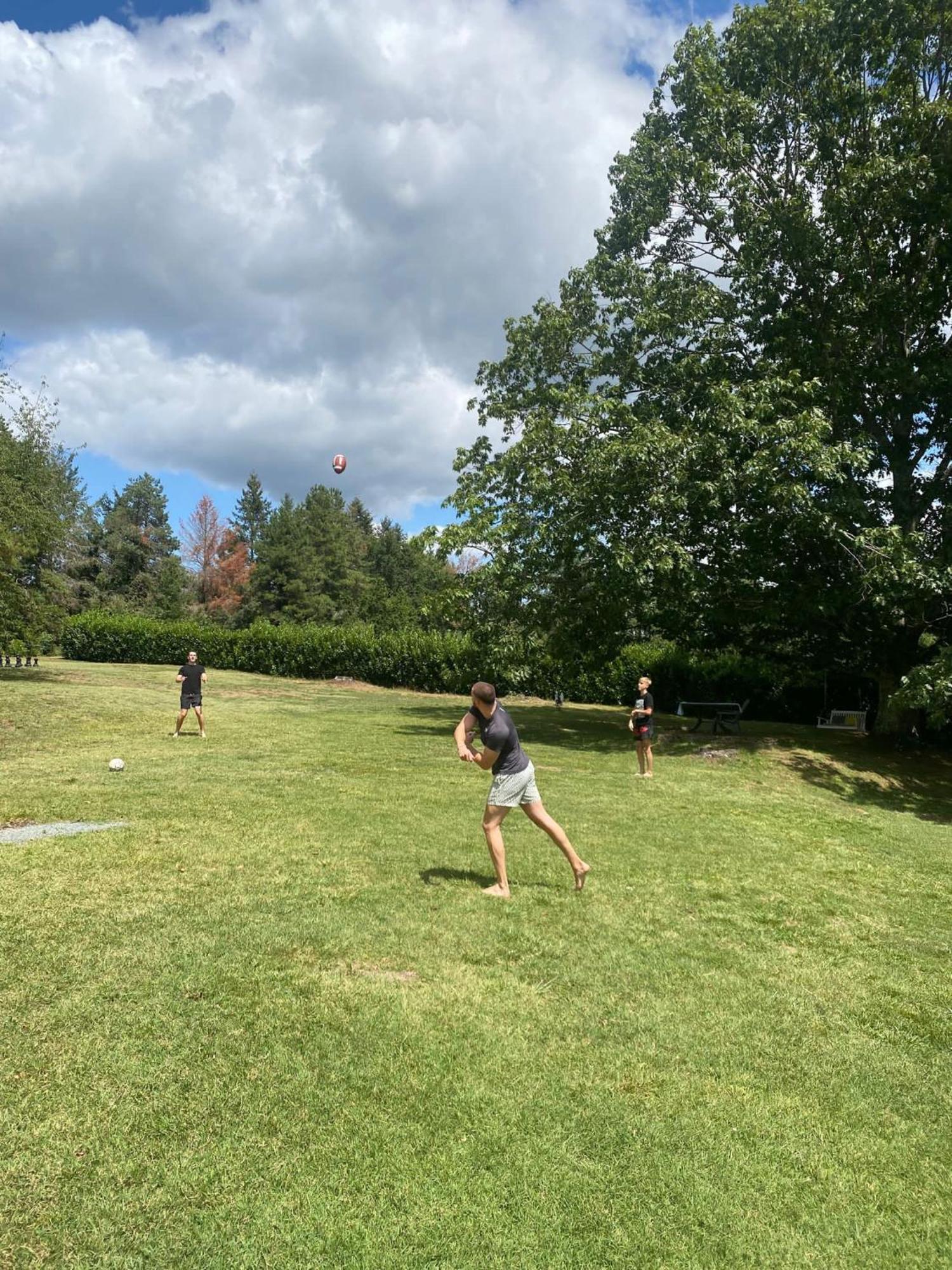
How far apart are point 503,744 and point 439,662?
25974 millimetres

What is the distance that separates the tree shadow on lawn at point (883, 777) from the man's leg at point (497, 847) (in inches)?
364

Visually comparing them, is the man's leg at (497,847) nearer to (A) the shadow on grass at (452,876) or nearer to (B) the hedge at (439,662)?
(A) the shadow on grass at (452,876)

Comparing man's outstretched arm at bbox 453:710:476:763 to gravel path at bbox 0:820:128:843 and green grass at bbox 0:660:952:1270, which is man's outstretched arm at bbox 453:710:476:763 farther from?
gravel path at bbox 0:820:128:843

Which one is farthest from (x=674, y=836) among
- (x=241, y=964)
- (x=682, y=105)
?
(x=682, y=105)

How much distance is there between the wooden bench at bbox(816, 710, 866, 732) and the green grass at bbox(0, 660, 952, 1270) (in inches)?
582

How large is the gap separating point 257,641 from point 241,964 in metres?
34.5

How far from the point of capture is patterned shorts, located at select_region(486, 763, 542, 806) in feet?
20.6

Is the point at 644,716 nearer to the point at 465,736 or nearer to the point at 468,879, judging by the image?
the point at 468,879

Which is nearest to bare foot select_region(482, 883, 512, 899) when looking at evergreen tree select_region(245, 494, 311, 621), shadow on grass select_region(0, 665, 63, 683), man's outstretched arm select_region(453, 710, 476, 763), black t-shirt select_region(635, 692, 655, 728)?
man's outstretched arm select_region(453, 710, 476, 763)

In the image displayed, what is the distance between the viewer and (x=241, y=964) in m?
4.63

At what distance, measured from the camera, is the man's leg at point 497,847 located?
6.20 metres

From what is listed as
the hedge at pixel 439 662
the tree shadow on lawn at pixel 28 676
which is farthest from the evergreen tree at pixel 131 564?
the tree shadow on lawn at pixel 28 676

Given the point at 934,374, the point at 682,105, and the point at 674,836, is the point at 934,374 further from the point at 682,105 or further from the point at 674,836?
the point at 674,836

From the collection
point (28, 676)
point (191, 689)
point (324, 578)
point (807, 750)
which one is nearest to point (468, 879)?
point (191, 689)
